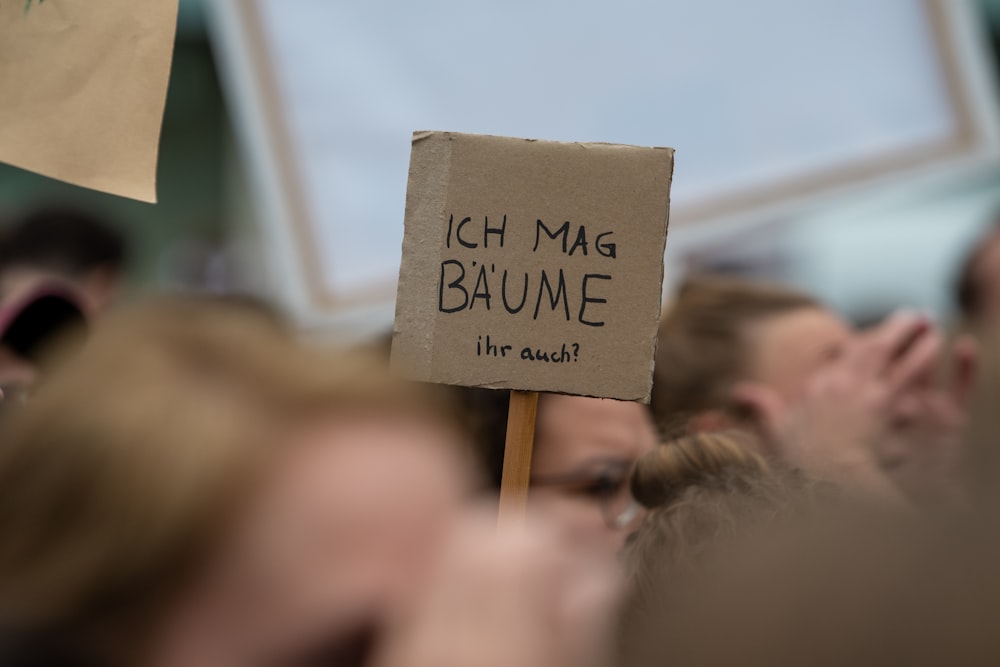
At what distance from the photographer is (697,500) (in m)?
1.31

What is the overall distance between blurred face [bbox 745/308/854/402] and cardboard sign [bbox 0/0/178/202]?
1444 millimetres

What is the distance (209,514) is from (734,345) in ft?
6.79

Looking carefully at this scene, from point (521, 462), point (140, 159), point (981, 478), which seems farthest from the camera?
point (140, 159)

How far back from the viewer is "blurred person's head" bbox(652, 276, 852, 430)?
244 centimetres

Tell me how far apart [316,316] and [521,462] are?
53.5 inches

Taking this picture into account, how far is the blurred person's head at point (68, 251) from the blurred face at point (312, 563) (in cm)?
287

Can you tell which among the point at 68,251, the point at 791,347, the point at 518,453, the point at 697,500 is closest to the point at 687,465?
the point at 697,500

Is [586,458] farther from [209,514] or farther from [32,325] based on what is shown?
[209,514]

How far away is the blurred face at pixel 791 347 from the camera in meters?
2.48

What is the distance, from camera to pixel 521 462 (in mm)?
1205

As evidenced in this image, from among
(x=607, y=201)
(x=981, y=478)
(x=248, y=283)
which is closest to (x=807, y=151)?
A: (x=607, y=201)

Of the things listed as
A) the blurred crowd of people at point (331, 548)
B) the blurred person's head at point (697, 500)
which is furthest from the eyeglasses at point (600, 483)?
the blurred crowd of people at point (331, 548)

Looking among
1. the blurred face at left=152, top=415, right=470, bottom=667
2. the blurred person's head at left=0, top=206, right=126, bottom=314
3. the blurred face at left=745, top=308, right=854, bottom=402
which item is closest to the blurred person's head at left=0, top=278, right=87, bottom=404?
the blurred face at left=152, top=415, right=470, bottom=667

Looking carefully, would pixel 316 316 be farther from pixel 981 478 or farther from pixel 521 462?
pixel 981 478
